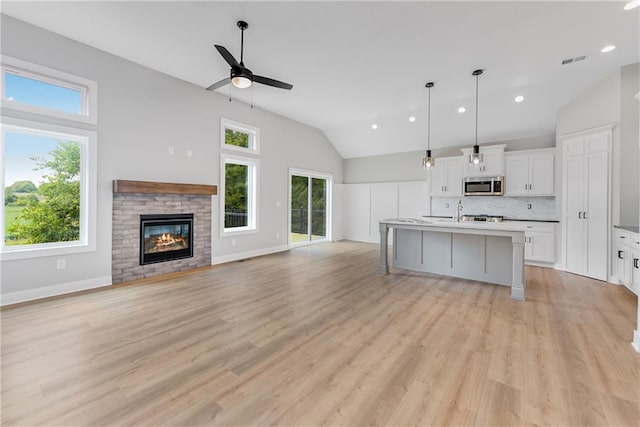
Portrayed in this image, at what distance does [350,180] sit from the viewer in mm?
9047

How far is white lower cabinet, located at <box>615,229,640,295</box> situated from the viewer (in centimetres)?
361

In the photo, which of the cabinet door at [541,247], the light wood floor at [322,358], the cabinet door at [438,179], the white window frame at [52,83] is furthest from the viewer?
the cabinet door at [438,179]

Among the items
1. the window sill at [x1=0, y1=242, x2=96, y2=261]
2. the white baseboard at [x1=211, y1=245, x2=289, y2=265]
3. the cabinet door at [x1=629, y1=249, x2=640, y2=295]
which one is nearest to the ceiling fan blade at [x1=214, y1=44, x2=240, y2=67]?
the window sill at [x1=0, y1=242, x2=96, y2=261]

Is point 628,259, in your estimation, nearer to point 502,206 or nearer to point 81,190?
point 502,206

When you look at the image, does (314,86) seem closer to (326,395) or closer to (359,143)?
(359,143)

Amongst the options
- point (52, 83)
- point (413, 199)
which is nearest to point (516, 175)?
point (413, 199)

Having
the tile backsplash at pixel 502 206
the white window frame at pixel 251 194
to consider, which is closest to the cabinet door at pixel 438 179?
the tile backsplash at pixel 502 206

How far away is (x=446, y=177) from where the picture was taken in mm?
6863

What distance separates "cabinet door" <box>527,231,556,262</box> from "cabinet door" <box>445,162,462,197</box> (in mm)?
1758

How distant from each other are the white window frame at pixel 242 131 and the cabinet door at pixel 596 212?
6218 mm

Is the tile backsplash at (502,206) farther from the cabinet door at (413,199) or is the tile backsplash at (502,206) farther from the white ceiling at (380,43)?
the white ceiling at (380,43)

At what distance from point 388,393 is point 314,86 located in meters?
4.77

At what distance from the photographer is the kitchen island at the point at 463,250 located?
3650mm

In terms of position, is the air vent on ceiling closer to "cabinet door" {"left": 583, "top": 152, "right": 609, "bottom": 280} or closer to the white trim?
the white trim
